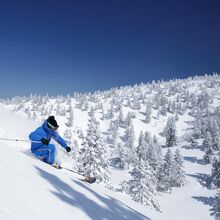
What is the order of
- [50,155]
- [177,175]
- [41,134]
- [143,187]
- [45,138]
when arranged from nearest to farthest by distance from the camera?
[45,138] → [41,134] → [50,155] → [143,187] → [177,175]

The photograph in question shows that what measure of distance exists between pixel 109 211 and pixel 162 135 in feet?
634

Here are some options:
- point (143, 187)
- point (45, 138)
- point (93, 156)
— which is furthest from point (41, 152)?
point (143, 187)

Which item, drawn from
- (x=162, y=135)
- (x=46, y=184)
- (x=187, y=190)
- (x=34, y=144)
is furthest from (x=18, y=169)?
(x=162, y=135)

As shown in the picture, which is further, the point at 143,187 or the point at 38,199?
the point at 143,187

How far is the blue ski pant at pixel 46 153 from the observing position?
35.1 feet

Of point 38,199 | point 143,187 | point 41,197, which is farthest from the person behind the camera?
point 143,187

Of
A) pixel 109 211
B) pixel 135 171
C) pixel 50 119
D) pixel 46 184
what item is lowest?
pixel 135 171

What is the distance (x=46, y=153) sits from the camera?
10.9 meters

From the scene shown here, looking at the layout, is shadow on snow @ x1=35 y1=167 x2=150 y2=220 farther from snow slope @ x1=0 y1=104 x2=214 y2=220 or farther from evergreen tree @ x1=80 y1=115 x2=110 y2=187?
evergreen tree @ x1=80 y1=115 x2=110 y2=187

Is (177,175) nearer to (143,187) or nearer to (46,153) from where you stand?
(143,187)

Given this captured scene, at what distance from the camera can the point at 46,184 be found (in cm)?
684

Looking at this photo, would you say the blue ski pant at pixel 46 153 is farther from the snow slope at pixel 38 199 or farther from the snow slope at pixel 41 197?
the snow slope at pixel 38 199

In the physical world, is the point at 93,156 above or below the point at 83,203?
below

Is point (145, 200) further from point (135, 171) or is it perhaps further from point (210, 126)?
point (210, 126)
